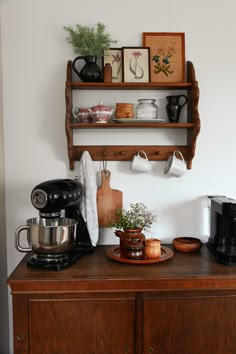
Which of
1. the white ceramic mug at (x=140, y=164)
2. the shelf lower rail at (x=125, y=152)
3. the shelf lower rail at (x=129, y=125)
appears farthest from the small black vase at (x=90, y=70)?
the white ceramic mug at (x=140, y=164)

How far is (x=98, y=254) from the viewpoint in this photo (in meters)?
1.79

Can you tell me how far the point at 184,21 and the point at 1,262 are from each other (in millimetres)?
1743

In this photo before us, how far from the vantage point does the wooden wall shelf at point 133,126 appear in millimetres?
1787

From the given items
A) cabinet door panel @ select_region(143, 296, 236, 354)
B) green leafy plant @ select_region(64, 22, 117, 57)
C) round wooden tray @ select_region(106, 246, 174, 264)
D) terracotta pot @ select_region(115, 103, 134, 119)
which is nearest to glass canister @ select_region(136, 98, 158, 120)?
terracotta pot @ select_region(115, 103, 134, 119)

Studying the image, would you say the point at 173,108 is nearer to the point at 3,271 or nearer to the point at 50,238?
the point at 50,238

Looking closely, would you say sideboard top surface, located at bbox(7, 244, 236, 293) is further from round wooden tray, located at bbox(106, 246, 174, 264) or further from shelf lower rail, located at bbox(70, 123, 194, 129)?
shelf lower rail, located at bbox(70, 123, 194, 129)

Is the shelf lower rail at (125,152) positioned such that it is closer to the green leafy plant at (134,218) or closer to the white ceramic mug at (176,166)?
the white ceramic mug at (176,166)

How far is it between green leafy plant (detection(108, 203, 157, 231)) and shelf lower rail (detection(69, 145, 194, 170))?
0.97 ft

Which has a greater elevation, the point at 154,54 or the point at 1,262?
the point at 154,54

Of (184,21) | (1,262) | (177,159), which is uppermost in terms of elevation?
(184,21)

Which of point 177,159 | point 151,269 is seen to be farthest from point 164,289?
point 177,159

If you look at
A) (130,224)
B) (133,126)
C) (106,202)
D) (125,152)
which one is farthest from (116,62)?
(130,224)

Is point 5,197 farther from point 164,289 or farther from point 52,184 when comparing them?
point 164,289

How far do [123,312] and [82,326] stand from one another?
189 millimetres
